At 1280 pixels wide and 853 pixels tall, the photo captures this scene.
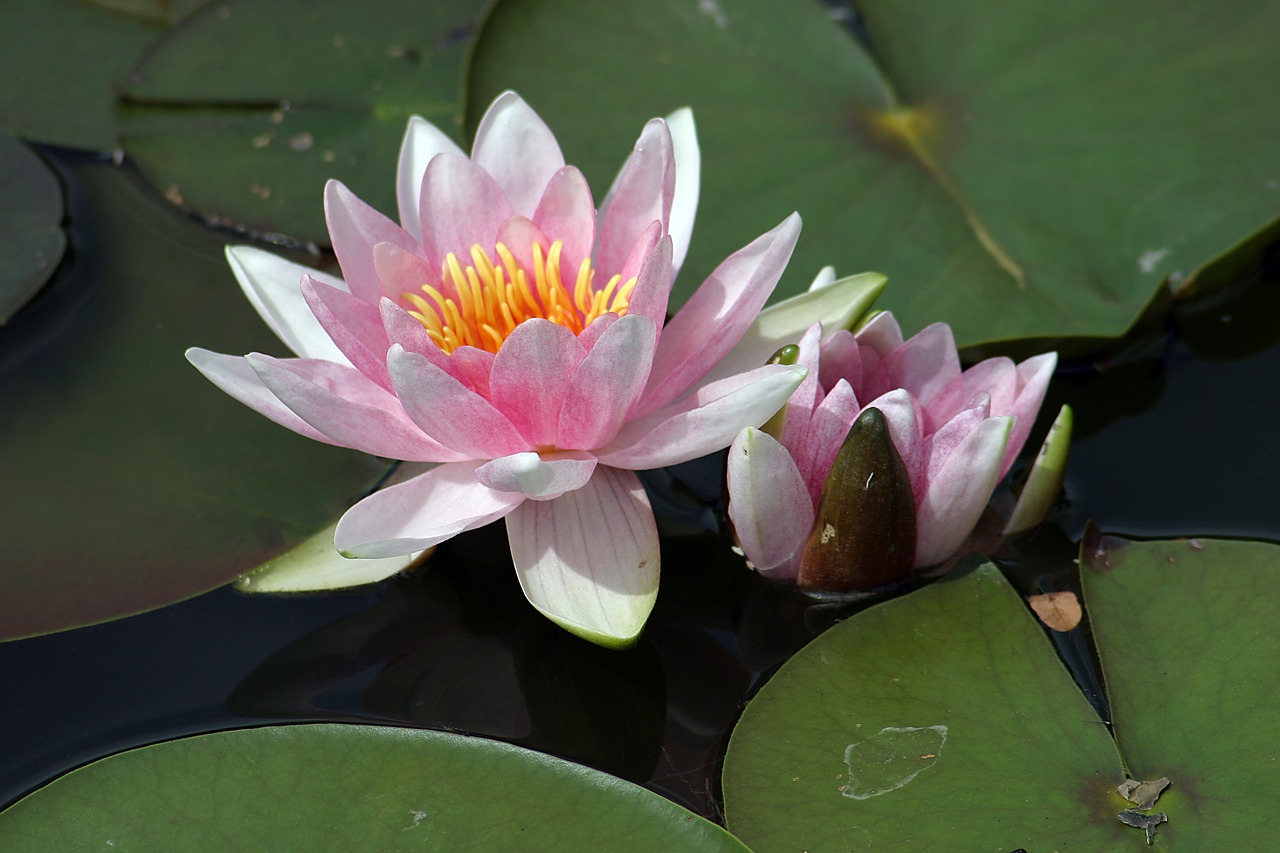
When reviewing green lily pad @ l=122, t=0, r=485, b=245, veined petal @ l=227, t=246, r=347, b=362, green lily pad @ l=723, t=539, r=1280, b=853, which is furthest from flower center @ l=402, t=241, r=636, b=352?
green lily pad @ l=122, t=0, r=485, b=245

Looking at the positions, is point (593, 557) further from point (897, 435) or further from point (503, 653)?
point (897, 435)

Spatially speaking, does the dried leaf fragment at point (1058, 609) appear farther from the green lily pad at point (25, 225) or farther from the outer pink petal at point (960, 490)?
the green lily pad at point (25, 225)

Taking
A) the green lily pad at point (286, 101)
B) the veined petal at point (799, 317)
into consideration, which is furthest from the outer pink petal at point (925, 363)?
the green lily pad at point (286, 101)

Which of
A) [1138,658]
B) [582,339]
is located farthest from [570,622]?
[1138,658]

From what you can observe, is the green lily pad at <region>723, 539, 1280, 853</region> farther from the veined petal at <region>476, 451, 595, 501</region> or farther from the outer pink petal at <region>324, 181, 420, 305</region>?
the outer pink petal at <region>324, 181, 420, 305</region>

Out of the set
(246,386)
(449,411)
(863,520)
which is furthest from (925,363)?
(246,386)

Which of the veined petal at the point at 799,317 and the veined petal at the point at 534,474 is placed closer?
the veined petal at the point at 534,474

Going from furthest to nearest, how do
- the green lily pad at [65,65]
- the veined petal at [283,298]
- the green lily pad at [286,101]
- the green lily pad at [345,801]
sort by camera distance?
the green lily pad at [65,65] → the green lily pad at [286,101] → the veined petal at [283,298] → the green lily pad at [345,801]
